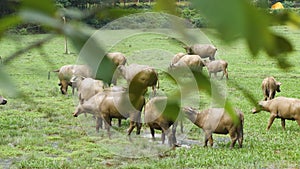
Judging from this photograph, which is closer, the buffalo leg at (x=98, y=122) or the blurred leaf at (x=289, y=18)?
the blurred leaf at (x=289, y=18)

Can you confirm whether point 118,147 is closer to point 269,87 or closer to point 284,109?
point 284,109

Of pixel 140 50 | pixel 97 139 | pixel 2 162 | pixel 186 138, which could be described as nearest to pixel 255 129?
pixel 186 138

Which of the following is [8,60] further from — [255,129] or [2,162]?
[255,129]

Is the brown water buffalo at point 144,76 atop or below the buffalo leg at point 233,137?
atop

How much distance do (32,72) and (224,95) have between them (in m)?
0.09

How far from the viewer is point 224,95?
242mm

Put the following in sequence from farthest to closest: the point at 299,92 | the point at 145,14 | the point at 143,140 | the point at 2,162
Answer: the point at 299,92, the point at 143,140, the point at 2,162, the point at 145,14

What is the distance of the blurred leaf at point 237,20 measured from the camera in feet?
0.50

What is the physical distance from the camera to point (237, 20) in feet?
0.49

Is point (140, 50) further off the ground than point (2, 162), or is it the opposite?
point (140, 50)

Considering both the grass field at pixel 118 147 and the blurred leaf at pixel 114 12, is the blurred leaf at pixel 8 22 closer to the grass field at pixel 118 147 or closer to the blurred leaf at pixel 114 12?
the blurred leaf at pixel 114 12

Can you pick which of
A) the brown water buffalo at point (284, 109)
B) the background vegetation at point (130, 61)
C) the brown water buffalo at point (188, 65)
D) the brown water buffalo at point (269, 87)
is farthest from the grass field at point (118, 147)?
the brown water buffalo at point (188, 65)

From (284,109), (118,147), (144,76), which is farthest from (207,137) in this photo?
(144,76)

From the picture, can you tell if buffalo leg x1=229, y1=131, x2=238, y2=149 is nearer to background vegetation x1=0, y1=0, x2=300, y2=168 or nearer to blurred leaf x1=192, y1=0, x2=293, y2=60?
background vegetation x1=0, y1=0, x2=300, y2=168
